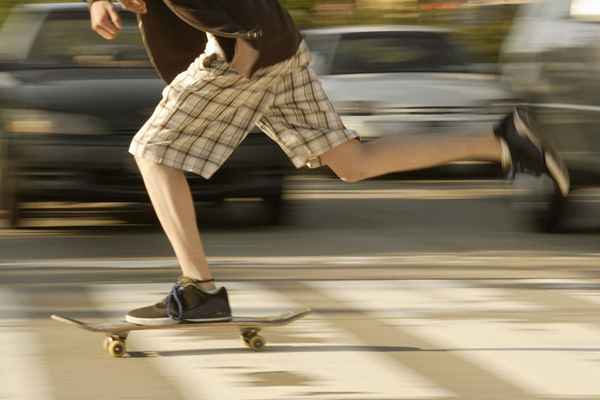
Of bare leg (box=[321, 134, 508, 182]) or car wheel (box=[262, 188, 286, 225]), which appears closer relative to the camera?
bare leg (box=[321, 134, 508, 182])

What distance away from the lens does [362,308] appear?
7.75m

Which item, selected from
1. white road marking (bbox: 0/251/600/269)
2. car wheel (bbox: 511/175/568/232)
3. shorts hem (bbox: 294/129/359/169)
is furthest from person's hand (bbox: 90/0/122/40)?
car wheel (bbox: 511/175/568/232)

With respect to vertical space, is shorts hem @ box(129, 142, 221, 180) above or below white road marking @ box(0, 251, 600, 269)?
above

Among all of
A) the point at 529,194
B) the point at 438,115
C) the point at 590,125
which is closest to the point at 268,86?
the point at 590,125

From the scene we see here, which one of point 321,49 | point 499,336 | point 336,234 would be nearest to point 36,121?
point 336,234

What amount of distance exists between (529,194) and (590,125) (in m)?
1.41

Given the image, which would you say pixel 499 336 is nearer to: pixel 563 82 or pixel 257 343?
pixel 257 343

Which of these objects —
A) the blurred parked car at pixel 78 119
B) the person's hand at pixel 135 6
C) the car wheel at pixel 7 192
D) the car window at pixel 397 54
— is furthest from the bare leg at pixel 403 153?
the car window at pixel 397 54

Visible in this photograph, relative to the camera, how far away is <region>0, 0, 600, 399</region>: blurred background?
20.2 feet

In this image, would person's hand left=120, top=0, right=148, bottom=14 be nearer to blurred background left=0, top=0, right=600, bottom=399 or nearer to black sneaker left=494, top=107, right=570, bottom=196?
blurred background left=0, top=0, right=600, bottom=399

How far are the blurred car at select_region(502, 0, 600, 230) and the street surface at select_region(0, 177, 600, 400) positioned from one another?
50 cm

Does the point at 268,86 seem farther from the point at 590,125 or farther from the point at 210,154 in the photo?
the point at 590,125

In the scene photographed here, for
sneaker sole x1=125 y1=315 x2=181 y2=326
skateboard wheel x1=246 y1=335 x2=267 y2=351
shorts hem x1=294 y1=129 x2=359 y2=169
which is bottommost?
skateboard wheel x1=246 y1=335 x2=267 y2=351

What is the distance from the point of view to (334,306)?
781 centimetres
